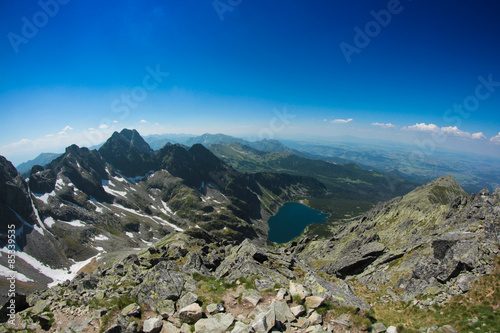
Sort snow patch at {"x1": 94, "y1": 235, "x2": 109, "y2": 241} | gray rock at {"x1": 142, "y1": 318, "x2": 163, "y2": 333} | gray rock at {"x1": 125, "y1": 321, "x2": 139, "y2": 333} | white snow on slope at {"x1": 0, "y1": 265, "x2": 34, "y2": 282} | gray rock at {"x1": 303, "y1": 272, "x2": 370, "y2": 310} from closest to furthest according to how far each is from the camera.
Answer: gray rock at {"x1": 142, "y1": 318, "x2": 163, "y2": 333}, gray rock at {"x1": 125, "y1": 321, "x2": 139, "y2": 333}, gray rock at {"x1": 303, "y1": 272, "x2": 370, "y2": 310}, white snow on slope at {"x1": 0, "y1": 265, "x2": 34, "y2": 282}, snow patch at {"x1": 94, "y1": 235, "x2": 109, "y2": 241}

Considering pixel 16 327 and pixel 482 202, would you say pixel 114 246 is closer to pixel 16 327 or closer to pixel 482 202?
pixel 16 327

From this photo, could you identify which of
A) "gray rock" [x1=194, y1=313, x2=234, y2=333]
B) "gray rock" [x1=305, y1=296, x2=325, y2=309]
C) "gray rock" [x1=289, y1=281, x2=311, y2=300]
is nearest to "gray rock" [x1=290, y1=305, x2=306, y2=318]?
"gray rock" [x1=305, y1=296, x2=325, y2=309]

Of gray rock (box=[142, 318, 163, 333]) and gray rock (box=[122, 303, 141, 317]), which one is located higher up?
gray rock (box=[142, 318, 163, 333])

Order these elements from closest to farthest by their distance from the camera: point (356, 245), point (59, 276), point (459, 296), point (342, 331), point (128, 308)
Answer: point (342, 331) < point (128, 308) < point (459, 296) < point (356, 245) < point (59, 276)

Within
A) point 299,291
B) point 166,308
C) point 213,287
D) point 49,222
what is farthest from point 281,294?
point 49,222

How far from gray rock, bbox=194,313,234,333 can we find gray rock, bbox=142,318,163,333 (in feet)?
8.90

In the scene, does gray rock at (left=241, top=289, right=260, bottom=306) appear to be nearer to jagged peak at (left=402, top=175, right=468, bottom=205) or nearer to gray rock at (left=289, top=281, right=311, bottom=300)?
gray rock at (left=289, top=281, right=311, bottom=300)

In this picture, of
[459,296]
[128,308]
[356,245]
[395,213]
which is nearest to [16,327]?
[128,308]

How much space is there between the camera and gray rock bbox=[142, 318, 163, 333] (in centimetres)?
1495

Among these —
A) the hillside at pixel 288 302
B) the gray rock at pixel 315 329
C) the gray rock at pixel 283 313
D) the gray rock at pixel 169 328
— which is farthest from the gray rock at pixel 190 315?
the gray rock at pixel 315 329

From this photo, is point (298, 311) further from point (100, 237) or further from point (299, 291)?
point (100, 237)

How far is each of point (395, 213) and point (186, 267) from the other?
344 feet

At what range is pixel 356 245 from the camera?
74.8 metres

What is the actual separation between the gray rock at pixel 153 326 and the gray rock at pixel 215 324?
2.71m
